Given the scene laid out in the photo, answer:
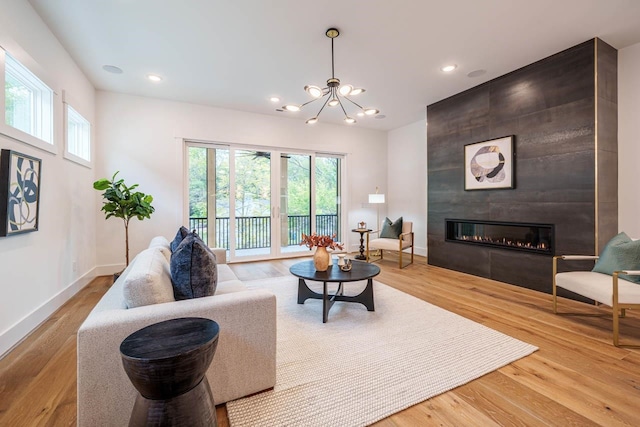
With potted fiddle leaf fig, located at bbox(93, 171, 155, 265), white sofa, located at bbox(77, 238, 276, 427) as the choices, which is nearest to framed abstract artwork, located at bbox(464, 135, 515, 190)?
white sofa, located at bbox(77, 238, 276, 427)

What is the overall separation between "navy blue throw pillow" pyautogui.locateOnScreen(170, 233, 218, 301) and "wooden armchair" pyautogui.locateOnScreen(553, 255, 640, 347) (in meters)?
3.03

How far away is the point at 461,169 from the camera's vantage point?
14.8 feet

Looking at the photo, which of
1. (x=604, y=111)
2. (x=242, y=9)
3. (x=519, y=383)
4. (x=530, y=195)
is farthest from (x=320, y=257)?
(x=604, y=111)

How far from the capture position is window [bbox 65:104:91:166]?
3.57m

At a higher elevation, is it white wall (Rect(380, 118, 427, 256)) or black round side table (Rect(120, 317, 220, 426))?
white wall (Rect(380, 118, 427, 256))

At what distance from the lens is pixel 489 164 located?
4.08 m

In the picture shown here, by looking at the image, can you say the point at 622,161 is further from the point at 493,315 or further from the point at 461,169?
the point at 493,315

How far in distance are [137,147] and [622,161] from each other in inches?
263

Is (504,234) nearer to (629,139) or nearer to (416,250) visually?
(629,139)

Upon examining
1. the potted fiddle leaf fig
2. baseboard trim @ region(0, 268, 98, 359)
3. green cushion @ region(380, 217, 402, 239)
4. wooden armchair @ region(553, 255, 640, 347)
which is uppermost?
the potted fiddle leaf fig

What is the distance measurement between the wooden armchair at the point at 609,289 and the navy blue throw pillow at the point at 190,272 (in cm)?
303

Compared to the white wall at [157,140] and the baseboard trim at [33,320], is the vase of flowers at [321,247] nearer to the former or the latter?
the baseboard trim at [33,320]

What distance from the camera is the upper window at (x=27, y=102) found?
236 cm

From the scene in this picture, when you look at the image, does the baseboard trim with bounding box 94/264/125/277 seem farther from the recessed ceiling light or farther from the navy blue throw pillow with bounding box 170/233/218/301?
the navy blue throw pillow with bounding box 170/233/218/301
